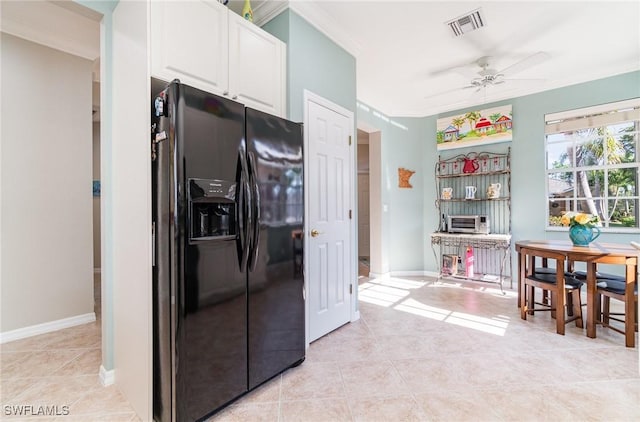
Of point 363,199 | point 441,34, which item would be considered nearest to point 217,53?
point 441,34

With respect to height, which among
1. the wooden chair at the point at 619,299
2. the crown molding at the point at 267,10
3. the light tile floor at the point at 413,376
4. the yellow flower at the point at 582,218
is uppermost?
the crown molding at the point at 267,10

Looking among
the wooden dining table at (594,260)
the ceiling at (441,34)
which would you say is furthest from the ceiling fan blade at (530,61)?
the wooden dining table at (594,260)

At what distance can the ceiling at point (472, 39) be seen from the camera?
2.43 meters

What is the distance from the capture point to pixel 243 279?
1.68 m

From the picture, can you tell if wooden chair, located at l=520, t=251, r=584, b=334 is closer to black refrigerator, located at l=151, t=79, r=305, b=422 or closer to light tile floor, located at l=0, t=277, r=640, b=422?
light tile floor, located at l=0, t=277, r=640, b=422

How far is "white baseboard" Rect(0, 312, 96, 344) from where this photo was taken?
2525 mm

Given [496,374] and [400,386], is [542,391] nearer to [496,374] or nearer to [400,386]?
[496,374]

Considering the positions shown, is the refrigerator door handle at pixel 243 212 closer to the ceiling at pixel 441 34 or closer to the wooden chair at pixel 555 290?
the ceiling at pixel 441 34

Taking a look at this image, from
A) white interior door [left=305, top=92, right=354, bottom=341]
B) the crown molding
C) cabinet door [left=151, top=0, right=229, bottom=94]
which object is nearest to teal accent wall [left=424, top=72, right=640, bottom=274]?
white interior door [left=305, top=92, right=354, bottom=341]

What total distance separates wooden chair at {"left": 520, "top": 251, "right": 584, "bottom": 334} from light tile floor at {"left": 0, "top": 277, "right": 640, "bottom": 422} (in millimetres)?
110

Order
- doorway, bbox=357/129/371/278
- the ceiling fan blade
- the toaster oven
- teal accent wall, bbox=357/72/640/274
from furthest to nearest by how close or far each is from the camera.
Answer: doorway, bbox=357/129/371/278, the toaster oven, teal accent wall, bbox=357/72/640/274, the ceiling fan blade

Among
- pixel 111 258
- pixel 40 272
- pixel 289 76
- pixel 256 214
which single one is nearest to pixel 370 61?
pixel 289 76

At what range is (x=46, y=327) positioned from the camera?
2.71 meters

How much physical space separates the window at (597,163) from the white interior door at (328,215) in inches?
119
